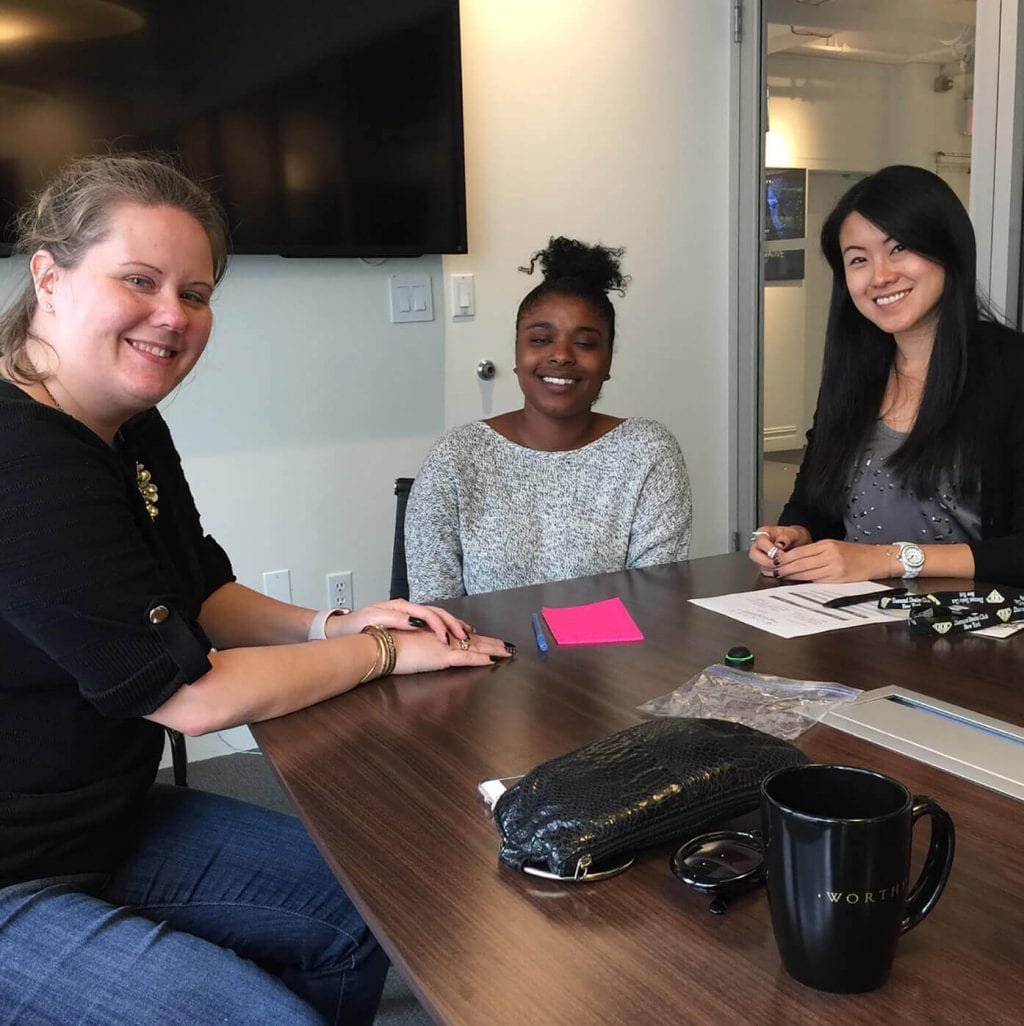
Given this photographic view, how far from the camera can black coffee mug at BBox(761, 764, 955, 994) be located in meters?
0.55

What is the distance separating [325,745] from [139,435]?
Answer: 22.1 inches

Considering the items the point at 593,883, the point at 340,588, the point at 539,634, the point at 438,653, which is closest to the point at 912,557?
the point at 539,634

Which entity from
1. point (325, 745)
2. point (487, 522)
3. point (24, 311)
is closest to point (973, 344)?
point (487, 522)

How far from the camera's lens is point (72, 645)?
3.17 feet

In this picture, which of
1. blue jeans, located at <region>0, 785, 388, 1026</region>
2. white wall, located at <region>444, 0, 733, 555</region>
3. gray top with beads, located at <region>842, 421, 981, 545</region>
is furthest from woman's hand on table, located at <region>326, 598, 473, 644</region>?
white wall, located at <region>444, 0, 733, 555</region>

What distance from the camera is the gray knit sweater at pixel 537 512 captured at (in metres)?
1.88

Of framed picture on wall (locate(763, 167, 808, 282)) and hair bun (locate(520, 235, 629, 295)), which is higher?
framed picture on wall (locate(763, 167, 808, 282))

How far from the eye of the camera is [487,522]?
75.0 inches

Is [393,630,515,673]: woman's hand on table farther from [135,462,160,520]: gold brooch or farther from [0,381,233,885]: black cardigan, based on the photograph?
[135,462,160,520]: gold brooch

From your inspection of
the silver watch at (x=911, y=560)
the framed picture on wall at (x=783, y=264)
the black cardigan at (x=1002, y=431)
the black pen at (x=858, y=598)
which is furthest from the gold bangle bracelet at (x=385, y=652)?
the framed picture on wall at (x=783, y=264)

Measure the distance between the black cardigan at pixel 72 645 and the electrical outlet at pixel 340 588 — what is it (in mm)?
1732

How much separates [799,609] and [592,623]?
0.29 meters

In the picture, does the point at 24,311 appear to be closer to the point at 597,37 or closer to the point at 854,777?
the point at 854,777

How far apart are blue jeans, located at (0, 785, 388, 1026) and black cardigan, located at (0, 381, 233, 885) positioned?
0.07 metres
